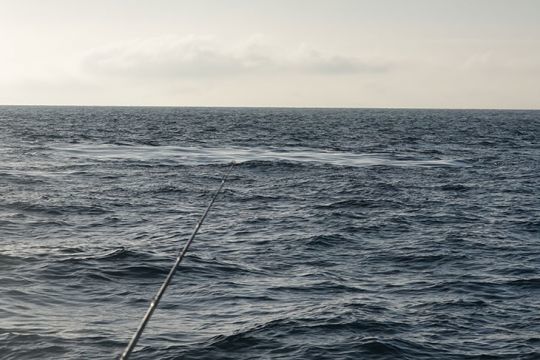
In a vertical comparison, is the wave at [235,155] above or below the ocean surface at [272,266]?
above

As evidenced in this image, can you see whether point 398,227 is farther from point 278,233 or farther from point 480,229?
point 278,233

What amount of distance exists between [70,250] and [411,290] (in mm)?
10853

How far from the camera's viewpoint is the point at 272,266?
2059 centimetres

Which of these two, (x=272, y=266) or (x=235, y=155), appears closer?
(x=272, y=266)

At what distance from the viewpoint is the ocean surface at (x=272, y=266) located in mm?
14109

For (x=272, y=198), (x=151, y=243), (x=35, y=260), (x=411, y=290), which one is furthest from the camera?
(x=272, y=198)

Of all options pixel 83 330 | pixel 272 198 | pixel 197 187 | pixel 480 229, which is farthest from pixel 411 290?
pixel 197 187

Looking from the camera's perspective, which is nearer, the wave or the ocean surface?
the ocean surface

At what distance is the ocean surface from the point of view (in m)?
14.1

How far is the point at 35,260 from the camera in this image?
20516mm

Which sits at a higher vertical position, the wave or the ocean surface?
the wave

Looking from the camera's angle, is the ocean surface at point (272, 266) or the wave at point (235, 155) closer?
the ocean surface at point (272, 266)

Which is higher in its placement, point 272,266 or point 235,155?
point 235,155

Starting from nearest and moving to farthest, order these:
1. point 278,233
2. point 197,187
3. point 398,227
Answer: point 278,233 → point 398,227 → point 197,187
